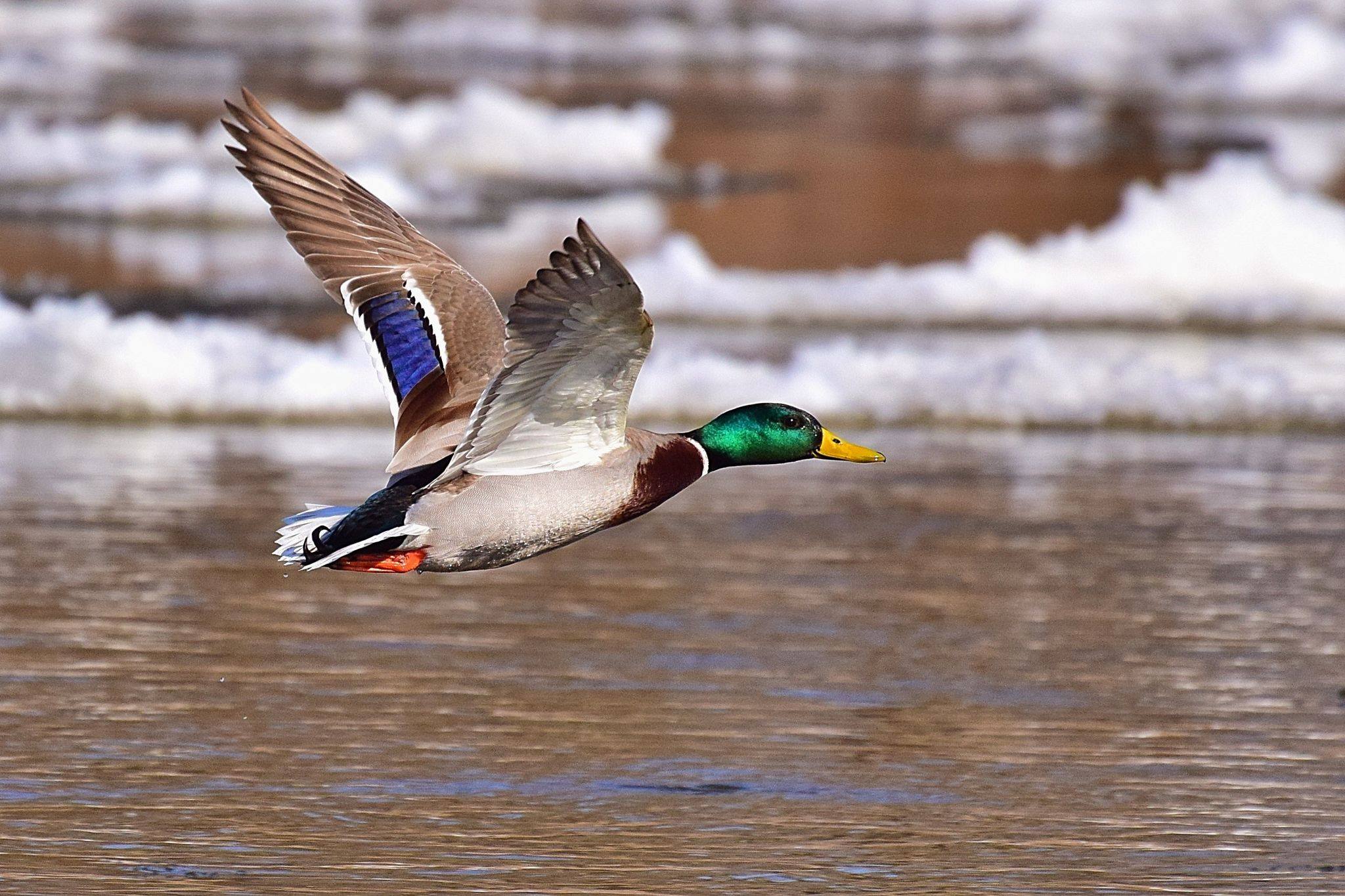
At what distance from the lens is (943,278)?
17422mm

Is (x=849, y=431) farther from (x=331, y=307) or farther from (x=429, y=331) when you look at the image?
(x=429, y=331)

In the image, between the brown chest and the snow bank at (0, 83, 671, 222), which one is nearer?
the brown chest

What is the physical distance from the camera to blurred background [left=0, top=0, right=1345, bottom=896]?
6574mm

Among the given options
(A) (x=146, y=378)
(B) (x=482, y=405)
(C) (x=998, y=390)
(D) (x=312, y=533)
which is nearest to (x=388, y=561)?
(D) (x=312, y=533)

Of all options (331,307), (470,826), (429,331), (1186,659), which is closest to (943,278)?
(331,307)

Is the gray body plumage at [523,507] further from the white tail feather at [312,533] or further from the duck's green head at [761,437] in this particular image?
the duck's green head at [761,437]

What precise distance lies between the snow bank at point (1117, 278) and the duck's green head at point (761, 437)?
9351 mm

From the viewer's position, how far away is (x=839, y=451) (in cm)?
721

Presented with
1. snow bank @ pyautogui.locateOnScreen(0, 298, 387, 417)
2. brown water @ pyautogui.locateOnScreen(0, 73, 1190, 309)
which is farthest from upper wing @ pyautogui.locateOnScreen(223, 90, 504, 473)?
brown water @ pyautogui.locateOnScreen(0, 73, 1190, 309)

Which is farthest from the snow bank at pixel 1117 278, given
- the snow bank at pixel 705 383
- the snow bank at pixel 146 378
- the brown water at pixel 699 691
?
the brown water at pixel 699 691

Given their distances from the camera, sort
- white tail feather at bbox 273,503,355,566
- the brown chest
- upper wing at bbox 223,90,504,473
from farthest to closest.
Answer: upper wing at bbox 223,90,504,473
the brown chest
white tail feather at bbox 273,503,355,566

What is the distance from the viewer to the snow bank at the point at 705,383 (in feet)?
41.9

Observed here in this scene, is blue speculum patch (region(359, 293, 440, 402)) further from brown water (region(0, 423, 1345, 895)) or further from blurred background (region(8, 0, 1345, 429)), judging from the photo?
blurred background (region(8, 0, 1345, 429))

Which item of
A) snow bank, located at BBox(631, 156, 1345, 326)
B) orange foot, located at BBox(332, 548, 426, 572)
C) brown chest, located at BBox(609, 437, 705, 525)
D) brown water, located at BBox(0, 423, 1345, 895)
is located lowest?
brown water, located at BBox(0, 423, 1345, 895)
